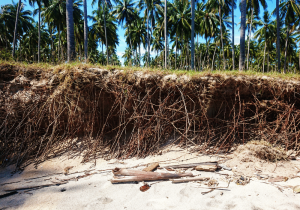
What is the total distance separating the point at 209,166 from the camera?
2889 mm

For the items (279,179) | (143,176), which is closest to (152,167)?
(143,176)

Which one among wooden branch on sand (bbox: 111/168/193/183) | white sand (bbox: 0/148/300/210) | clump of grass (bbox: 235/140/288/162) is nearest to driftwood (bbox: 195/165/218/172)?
white sand (bbox: 0/148/300/210)

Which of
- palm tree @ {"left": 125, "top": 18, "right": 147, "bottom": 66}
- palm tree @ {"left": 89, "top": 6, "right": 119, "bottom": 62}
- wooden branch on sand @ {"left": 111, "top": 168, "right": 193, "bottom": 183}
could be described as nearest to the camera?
wooden branch on sand @ {"left": 111, "top": 168, "right": 193, "bottom": 183}

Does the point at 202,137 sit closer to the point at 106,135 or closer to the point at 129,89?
the point at 129,89

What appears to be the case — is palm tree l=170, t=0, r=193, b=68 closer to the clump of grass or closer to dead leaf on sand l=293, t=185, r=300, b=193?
the clump of grass

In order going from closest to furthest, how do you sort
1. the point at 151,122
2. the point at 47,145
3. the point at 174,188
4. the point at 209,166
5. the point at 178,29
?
the point at 174,188, the point at 209,166, the point at 47,145, the point at 151,122, the point at 178,29

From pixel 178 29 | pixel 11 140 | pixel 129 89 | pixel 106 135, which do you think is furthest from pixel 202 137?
pixel 178 29

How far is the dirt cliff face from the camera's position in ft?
12.7

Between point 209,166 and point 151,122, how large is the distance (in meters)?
1.64

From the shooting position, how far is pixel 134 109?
13.1 ft

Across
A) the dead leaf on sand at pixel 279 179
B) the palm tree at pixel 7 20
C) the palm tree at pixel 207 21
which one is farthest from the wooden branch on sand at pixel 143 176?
the palm tree at pixel 7 20

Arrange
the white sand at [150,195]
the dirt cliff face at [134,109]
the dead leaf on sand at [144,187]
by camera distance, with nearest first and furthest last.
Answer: the white sand at [150,195], the dead leaf on sand at [144,187], the dirt cliff face at [134,109]

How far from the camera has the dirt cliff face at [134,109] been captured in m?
3.88

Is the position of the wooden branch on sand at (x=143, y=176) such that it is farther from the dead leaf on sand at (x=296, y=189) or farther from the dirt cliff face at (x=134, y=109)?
the dead leaf on sand at (x=296, y=189)
